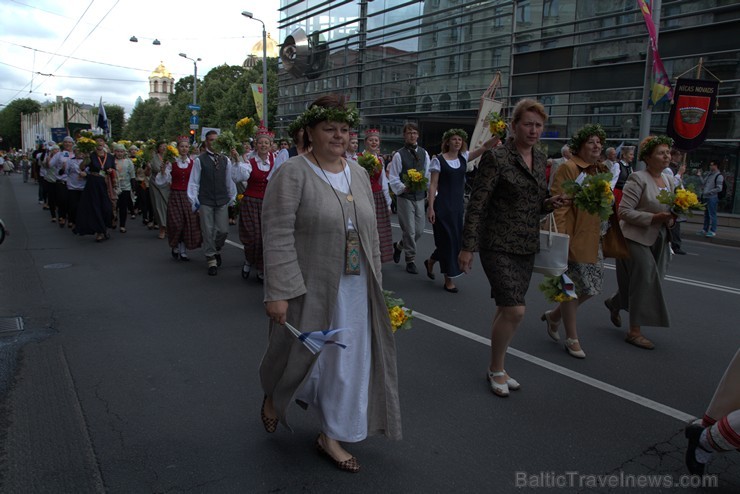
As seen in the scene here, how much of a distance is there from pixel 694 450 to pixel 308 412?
2.26 meters

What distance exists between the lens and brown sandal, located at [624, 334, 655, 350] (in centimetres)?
518

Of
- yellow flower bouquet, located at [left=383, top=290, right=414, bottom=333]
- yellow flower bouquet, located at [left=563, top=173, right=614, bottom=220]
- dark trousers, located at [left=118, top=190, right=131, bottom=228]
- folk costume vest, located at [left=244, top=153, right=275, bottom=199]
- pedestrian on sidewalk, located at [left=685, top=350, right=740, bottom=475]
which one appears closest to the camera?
pedestrian on sidewalk, located at [left=685, top=350, right=740, bottom=475]

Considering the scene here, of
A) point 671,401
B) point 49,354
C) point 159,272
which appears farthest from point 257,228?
point 671,401

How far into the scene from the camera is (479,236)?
4047 mm

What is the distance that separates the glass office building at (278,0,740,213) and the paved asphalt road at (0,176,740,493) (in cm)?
1393

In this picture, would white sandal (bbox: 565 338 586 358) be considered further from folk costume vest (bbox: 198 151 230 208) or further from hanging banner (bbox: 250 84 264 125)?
hanging banner (bbox: 250 84 264 125)

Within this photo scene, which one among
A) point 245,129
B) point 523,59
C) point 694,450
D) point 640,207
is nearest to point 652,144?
point 640,207

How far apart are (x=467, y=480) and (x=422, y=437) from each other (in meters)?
0.50

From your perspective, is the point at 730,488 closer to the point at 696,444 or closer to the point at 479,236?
the point at 696,444

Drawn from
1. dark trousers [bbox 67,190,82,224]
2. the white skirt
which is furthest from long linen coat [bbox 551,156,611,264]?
dark trousers [bbox 67,190,82,224]

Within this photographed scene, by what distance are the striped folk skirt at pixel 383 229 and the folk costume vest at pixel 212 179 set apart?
2.29 m

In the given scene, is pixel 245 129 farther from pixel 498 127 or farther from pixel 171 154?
pixel 498 127

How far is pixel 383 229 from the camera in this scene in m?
7.86

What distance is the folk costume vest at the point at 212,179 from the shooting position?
838 cm
